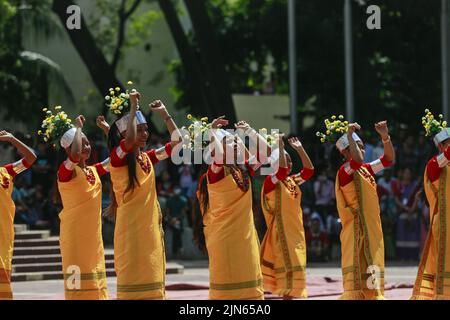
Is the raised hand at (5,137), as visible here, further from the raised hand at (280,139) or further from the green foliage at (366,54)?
the green foliage at (366,54)

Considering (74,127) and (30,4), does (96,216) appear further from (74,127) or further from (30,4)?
(30,4)

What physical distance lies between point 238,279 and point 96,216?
157 cm

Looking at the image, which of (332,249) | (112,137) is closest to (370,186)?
(112,137)

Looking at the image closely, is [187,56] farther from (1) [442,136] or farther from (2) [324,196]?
(1) [442,136]

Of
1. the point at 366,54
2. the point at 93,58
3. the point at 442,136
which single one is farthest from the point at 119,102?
the point at 366,54

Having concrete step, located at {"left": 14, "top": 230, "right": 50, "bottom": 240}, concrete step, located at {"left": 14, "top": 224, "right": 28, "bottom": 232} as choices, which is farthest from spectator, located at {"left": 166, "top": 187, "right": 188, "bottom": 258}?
concrete step, located at {"left": 14, "top": 224, "right": 28, "bottom": 232}

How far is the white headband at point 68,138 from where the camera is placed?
1131cm

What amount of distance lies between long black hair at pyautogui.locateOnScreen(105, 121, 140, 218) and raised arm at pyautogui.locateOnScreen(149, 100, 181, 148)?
42cm

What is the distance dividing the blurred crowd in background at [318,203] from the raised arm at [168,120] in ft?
30.6

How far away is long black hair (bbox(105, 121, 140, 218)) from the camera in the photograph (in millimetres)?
10688

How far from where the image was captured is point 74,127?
1152 centimetres

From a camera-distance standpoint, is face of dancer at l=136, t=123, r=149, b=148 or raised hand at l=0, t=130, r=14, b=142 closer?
face of dancer at l=136, t=123, r=149, b=148

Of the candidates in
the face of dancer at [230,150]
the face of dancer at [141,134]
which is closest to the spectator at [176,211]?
the face of dancer at [230,150]

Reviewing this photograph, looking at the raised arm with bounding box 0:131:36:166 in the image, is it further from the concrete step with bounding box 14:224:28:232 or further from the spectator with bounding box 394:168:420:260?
the spectator with bounding box 394:168:420:260
